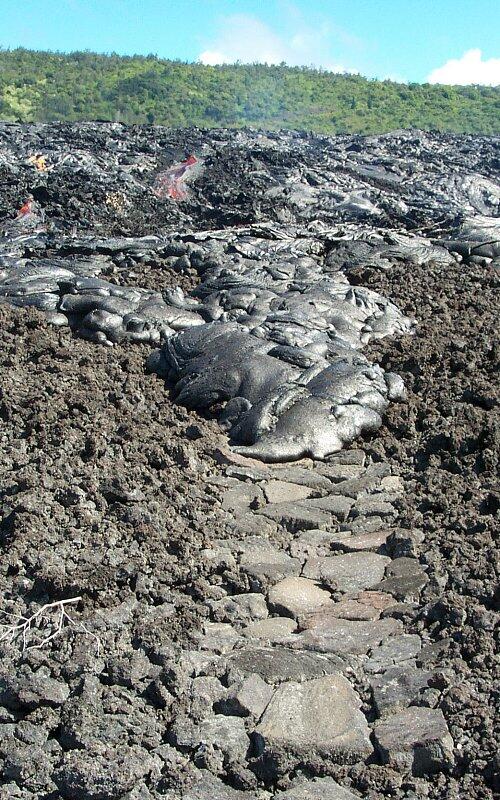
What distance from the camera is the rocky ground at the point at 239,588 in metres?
3.68

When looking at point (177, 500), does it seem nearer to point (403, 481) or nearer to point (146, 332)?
point (403, 481)

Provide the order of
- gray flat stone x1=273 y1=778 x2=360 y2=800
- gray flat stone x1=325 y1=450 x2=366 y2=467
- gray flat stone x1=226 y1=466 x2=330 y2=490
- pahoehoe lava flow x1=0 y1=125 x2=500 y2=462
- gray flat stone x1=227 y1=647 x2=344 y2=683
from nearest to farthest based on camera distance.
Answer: gray flat stone x1=273 y1=778 x2=360 y2=800 → gray flat stone x1=227 y1=647 x2=344 y2=683 → gray flat stone x1=226 y1=466 x2=330 y2=490 → gray flat stone x1=325 y1=450 x2=366 y2=467 → pahoehoe lava flow x1=0 y1=125 x2=500 y2=462

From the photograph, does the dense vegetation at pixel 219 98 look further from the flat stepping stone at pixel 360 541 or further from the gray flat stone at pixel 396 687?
the gray flat stone at pixel 396 687

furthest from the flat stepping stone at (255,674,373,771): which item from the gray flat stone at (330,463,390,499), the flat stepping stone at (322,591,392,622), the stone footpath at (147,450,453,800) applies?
the gray flat stone at (330,463,390,499)

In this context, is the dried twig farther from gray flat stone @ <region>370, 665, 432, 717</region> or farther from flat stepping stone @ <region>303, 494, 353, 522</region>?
flat stepping stone @ <region>303, 494, 353, 522</region>

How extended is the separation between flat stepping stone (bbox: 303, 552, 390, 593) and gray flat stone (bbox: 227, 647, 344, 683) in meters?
0.76

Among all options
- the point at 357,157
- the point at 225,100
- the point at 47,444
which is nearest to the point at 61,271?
the point at 47,444

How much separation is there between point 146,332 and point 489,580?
15.0ft

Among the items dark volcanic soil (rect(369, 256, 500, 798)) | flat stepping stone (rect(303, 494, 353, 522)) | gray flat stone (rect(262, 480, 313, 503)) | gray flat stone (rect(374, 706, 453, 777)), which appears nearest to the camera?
gray flat stone (rect(374, 706, 453, 777))

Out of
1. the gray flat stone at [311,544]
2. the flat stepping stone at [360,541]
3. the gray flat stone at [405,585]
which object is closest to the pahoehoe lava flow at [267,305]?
the gray flat stone at [311,544]

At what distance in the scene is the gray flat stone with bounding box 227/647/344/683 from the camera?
4.18 m

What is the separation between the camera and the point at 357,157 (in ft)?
63.4

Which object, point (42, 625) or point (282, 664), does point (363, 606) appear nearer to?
point (282, 664)

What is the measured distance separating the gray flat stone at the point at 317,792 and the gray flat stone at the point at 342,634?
86 centimetres
